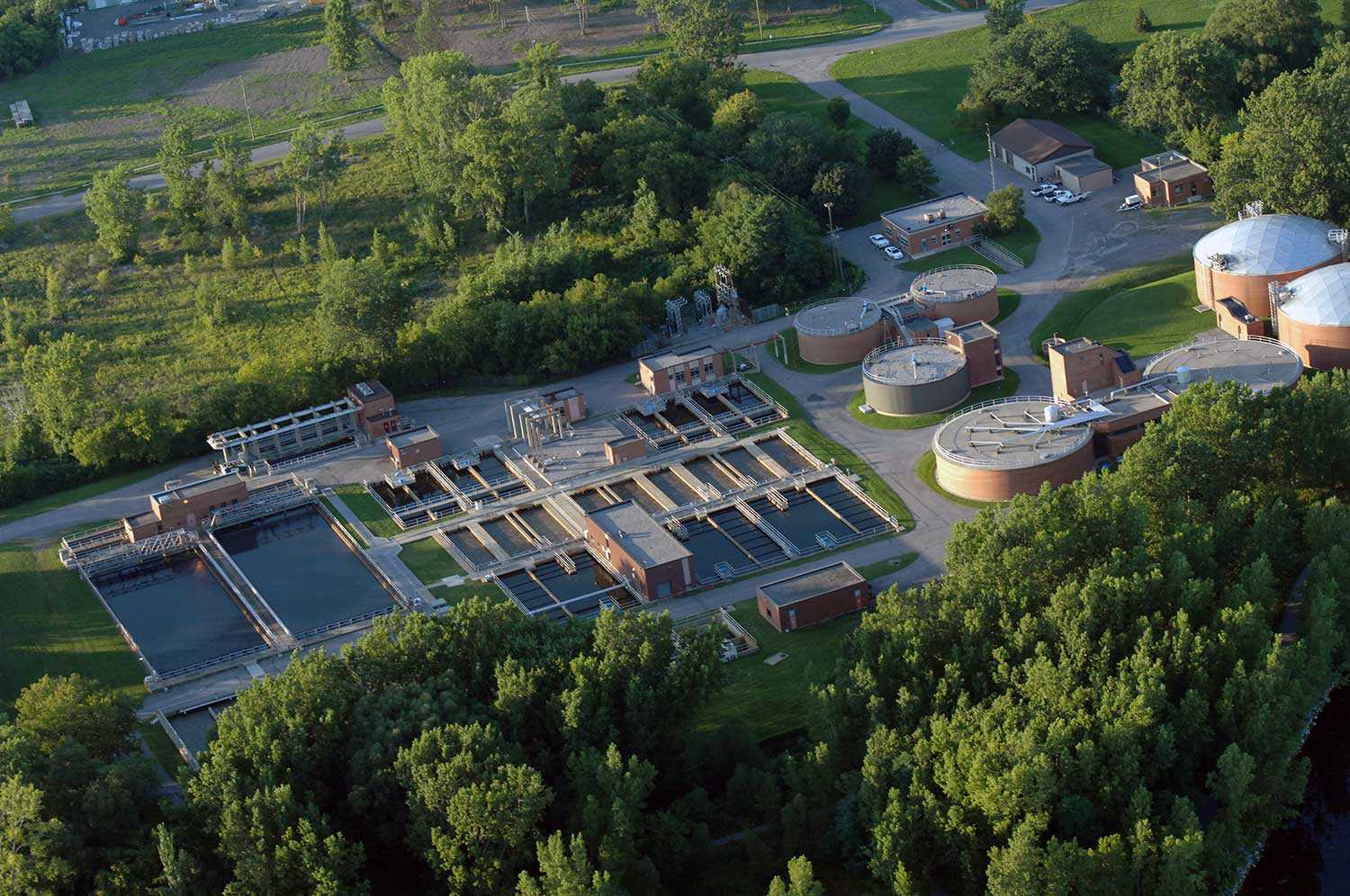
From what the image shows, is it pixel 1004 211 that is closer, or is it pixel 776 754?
pixel 776 754

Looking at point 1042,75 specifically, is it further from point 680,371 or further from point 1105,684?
point 1105,684

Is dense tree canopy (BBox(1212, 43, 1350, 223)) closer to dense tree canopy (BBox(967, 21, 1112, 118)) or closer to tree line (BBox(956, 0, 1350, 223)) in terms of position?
tree line (BBox(956, 0, 1350, 223))

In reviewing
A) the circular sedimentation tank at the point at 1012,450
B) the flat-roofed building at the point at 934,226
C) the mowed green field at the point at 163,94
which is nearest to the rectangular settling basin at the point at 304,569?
the circular sedimentation tank at the point at 1012,450

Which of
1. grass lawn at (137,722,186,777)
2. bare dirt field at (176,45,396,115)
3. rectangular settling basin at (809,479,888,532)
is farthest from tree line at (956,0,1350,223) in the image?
grass lawn at (137,722,186,777)

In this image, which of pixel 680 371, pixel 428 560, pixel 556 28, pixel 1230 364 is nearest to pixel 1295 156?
pixel 1230 364

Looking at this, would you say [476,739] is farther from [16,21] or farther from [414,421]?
[16,21]

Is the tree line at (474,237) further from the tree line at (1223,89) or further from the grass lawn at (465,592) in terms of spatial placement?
the grass lawn at (465,592)
